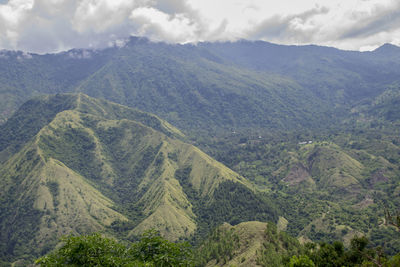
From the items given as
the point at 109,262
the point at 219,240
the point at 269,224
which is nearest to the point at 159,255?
the point at 109,262

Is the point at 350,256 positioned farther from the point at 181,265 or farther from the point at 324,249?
the point at 181,265

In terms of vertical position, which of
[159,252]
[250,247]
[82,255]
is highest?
[82,255]

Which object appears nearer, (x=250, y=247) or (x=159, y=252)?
(x=159, y=252)

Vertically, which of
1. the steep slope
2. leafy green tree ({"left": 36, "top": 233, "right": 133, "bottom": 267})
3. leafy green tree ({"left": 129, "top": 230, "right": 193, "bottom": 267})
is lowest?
the steep slope

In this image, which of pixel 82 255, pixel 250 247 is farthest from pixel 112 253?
pixel 250 247

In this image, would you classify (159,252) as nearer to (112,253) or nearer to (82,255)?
(112,253)

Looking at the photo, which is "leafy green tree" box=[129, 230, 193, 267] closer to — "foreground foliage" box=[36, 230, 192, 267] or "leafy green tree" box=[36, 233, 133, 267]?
"foreground foliage" box=[36, 230, 192, 267]

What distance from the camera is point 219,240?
577 ft

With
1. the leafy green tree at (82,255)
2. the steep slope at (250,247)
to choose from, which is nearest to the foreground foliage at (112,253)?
the leafy green tree at (82,255)

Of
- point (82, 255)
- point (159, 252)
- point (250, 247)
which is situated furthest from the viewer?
point (250, 247)

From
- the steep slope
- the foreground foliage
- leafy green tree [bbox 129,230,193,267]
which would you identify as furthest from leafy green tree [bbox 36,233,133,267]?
the steep slope

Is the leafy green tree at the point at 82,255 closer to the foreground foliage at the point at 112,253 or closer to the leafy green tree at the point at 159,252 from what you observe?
the foreground foliage at the point at 112,253

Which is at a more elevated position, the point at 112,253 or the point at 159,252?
the point at 112,253

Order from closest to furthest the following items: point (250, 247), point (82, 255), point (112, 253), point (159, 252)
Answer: point (82, 255)
point (112, 253)
point (159, 252)
point (250, 247)
